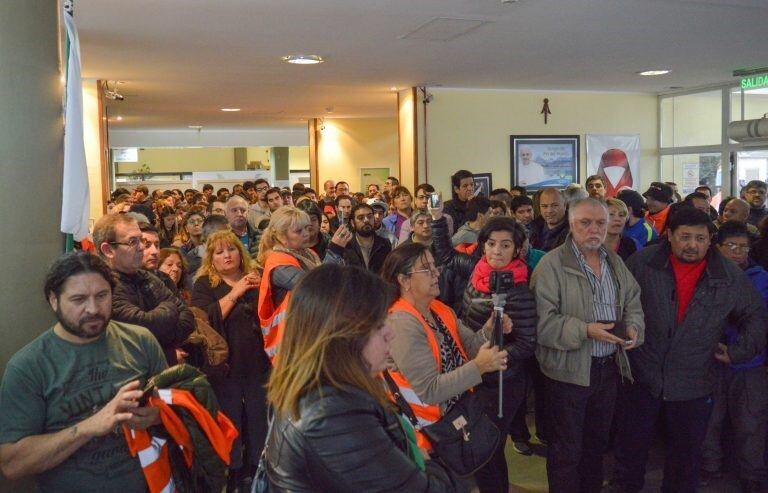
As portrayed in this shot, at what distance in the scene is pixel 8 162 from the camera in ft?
8.36

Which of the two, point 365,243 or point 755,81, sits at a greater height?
point 755,81

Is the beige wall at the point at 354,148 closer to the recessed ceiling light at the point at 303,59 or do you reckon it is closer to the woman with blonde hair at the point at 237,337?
the recessed ceiling light at the point at 303,59

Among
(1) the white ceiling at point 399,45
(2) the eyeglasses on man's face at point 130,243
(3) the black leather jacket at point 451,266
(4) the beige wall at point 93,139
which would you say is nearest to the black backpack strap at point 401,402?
(2) the eyeglasses on man's face at point 130,243

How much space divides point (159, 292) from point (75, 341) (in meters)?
1.02

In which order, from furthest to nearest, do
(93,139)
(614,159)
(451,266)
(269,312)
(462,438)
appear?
(614,159) → (93,139) → (451,266) → (269,312) → (462,438)

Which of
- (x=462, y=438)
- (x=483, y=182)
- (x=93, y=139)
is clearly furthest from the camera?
(x=483, y=182)

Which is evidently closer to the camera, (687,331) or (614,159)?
(687,331)

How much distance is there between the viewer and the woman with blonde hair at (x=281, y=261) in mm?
3760

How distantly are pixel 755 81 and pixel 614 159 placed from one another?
2.61 metres

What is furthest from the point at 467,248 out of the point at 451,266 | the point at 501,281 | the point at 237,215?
the point at 237,215

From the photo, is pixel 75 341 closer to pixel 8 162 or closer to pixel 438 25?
pixel 8 162

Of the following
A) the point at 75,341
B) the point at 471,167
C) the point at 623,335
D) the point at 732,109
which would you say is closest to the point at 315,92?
the point at 471,167

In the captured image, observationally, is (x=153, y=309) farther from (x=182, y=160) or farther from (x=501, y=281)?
(x=182, y=160)

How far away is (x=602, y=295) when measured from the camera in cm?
352
